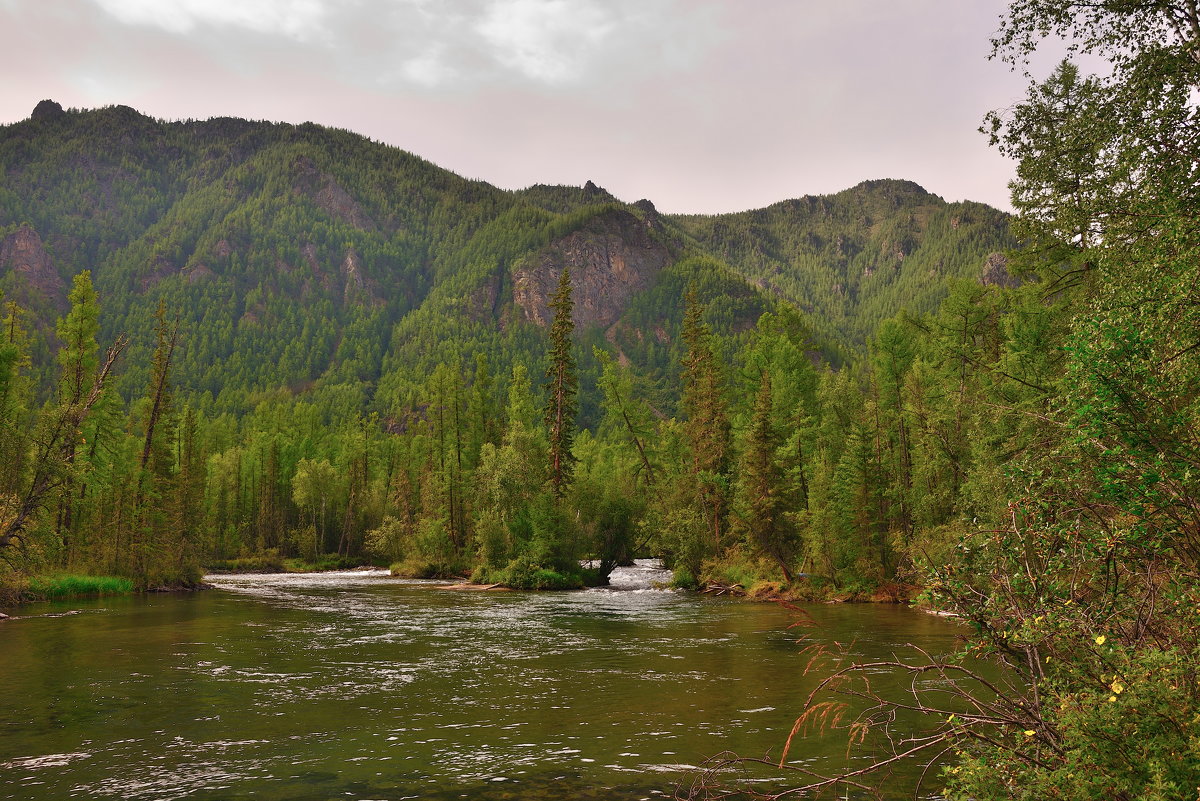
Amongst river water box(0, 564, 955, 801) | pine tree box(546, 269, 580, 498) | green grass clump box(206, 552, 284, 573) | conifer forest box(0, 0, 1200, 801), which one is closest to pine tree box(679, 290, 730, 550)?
conifer forest box(0, 0, 1200, 801)

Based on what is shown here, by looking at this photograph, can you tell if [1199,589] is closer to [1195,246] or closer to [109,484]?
[1195,246]

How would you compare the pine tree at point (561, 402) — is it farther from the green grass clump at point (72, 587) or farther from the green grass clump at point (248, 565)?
the green grass clump at point (248, 565)

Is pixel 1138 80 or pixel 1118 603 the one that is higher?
pixel 1138 80

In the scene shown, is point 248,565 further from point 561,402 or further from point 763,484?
point 763,484

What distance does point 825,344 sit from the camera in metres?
197

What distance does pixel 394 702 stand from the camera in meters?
18.0

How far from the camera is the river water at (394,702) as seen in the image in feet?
40.3

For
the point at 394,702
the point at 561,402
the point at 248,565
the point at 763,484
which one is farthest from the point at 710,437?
the point at 248,565

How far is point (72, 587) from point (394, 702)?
3480 cm

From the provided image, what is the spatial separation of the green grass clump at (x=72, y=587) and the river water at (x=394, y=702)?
4730 millimetres

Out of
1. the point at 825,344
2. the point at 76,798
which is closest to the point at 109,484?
the point at 76,798

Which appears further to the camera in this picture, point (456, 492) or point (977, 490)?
point (456, 492)

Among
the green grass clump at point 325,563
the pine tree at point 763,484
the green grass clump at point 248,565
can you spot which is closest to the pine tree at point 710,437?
the pine tree at point 763,484

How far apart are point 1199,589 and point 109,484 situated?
53.7m
